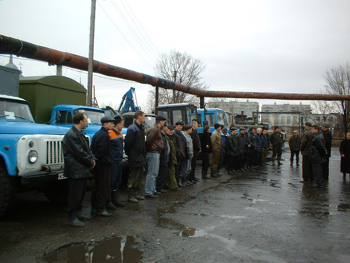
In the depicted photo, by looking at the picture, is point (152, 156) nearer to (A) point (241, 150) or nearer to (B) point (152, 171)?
(B) point (152, 171)

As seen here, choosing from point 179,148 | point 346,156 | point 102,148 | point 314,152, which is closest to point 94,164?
point 102,148

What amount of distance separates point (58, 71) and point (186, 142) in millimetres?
9056

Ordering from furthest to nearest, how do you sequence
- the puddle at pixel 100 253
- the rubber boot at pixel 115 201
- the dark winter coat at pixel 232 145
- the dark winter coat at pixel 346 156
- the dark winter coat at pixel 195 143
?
1. the dark winter coat at pixel 232 145
2. the dark winter coat at pixel 346 156
3. the dark winter coat at pixel 195 143
4. the rubber boot at pixel 115 201
5. the puddle at pixel 100 253

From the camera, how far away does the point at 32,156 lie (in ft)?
16.1

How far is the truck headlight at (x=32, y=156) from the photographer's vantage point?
486cm

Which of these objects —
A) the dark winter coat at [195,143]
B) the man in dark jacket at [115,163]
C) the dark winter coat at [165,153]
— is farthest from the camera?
the dark winter coat at [195,143]

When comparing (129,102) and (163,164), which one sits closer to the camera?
(163,164)

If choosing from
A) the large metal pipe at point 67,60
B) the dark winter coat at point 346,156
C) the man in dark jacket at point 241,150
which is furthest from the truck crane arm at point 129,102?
the dark winter coat at point 346,156

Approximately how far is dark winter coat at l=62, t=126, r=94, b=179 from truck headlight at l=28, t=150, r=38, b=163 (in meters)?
0.57

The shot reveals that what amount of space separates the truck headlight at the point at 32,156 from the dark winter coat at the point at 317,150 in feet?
25.0

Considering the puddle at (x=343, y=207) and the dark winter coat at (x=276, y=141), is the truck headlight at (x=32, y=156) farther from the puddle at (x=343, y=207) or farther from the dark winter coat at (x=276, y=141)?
the dark winter coat at (x=276, y=141)

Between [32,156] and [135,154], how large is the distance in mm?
2200

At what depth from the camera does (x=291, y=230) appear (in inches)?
187

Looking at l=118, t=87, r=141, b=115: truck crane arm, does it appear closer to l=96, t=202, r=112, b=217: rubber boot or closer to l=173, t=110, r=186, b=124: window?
l=173, t=110, r=186, b=124: window
